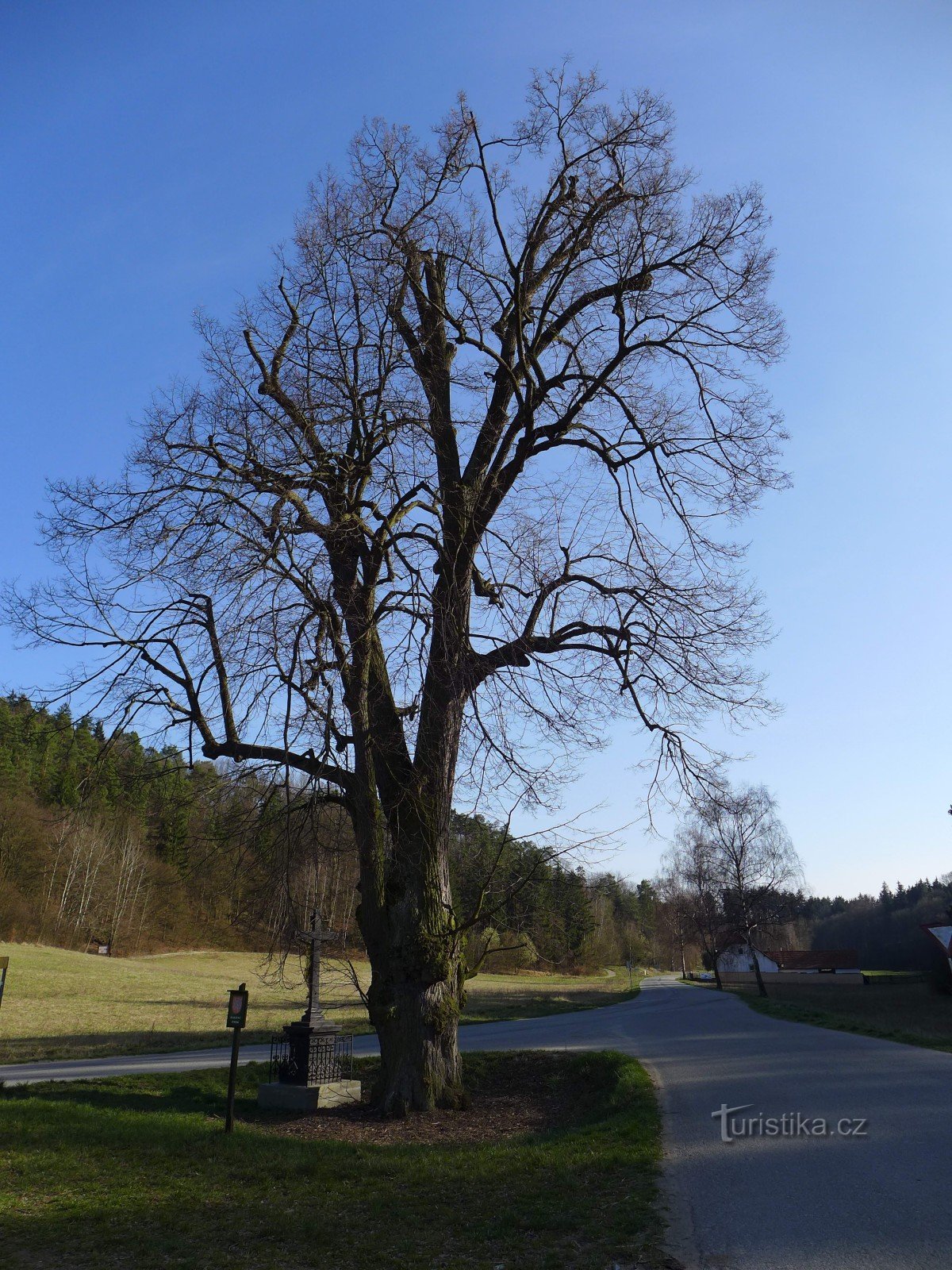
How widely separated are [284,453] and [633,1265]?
23.9 ft

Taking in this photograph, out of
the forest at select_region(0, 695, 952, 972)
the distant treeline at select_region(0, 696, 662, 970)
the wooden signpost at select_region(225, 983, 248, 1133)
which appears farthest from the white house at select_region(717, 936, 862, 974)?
the wooden signpost at select_region(225, 983, 248, 1133)

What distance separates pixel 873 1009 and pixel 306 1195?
99.3ft

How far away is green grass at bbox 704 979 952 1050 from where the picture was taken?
17352 millimetres

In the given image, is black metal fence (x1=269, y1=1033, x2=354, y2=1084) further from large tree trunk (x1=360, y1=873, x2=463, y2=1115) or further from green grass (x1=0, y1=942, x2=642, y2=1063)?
large tree trunk (x1=360, y1=873, x2=463, y2=1115)

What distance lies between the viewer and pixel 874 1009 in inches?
A: 1212

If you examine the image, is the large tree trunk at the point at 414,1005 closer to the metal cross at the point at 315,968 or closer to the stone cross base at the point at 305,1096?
the stone cross base at the point at 305,1096

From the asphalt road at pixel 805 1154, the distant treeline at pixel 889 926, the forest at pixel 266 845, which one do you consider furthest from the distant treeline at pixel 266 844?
the distant treeline at pixel 889 926

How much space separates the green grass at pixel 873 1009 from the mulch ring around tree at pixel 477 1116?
21.7 feet

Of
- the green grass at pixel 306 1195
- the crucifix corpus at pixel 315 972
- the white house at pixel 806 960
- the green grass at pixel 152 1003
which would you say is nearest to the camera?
the green grass at pixel 306 1195

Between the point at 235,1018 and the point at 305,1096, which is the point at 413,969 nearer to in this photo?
the point at 235,1018

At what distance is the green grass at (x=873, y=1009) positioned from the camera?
683 inches

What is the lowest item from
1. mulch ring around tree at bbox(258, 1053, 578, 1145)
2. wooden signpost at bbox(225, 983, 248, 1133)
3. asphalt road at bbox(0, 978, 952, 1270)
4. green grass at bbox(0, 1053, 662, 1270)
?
mulch ring around tree at bbox(258, 1053, 578, 1145)

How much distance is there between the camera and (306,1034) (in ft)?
36.1

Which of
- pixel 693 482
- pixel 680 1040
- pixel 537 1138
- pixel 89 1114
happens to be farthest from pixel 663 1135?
pixel 680 1040
